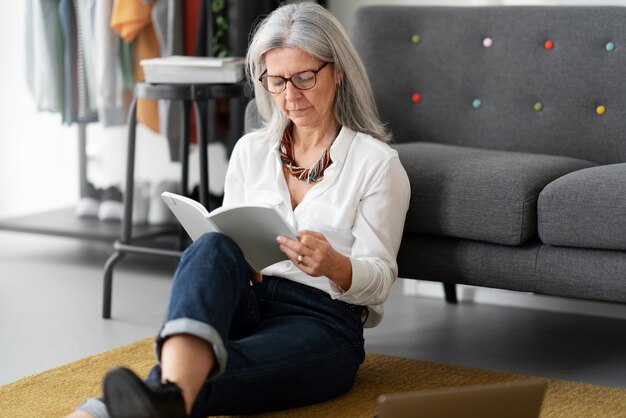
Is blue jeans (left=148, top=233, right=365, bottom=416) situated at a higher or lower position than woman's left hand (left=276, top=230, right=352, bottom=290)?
lower

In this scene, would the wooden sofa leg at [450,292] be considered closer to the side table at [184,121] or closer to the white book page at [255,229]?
the side table at [184,121]

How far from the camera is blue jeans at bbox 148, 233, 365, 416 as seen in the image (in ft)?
5.86

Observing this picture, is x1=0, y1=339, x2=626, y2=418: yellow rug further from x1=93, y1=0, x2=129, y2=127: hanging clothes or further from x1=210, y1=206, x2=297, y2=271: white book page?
x1=93, y1=0, x2=129, y2=127: hanging clothes

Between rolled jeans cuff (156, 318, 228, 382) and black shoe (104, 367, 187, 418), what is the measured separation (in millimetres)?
122

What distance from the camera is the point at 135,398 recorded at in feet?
5.14

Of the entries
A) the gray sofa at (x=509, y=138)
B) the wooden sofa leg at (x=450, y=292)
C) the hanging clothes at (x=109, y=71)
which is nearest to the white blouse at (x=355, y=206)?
the gray sofa at (x=509, y=138)

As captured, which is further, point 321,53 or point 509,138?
point 509,138

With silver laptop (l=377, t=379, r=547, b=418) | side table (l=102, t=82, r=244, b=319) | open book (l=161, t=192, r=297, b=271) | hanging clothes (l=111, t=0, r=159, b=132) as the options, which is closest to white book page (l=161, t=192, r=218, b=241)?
open book (l=161, t=192, r=297, b=271)

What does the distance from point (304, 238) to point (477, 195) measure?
0.61 m

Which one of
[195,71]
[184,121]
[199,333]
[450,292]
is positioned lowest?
[450,292]

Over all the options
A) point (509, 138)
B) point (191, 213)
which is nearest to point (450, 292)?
point (509, 138)

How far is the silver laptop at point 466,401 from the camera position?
5.37ft

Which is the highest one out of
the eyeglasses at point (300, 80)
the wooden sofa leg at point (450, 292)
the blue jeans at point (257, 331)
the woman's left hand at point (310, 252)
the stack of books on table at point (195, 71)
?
the eyeglasses at point (300, 80)

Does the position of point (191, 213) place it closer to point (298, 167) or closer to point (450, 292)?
point (298, 167)
